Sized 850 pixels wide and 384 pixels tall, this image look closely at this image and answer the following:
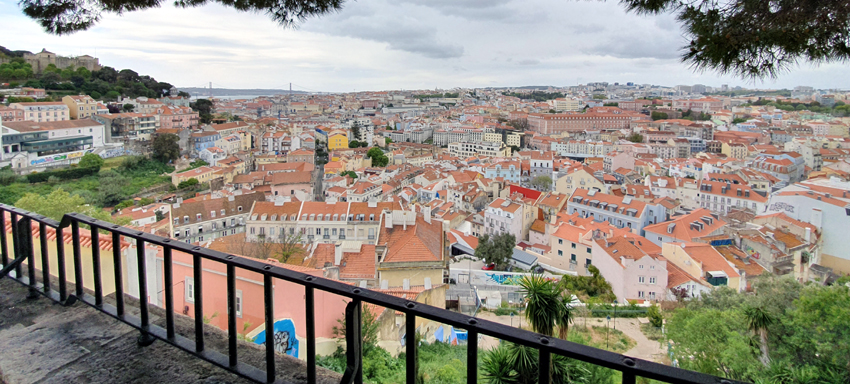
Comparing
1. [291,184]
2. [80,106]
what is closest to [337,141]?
[291,184]

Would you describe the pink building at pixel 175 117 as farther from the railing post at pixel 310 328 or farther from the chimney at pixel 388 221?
the railing post at pixel 310 328

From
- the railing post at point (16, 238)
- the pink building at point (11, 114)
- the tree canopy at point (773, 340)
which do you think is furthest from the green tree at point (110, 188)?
the tree canopy at point (773, 340)

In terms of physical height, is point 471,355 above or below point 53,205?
above

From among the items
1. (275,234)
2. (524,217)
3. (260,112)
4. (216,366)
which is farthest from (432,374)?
(260,112)

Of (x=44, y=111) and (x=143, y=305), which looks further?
(x=44, y=111)

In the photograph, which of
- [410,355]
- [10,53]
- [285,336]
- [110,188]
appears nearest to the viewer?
[410,355]

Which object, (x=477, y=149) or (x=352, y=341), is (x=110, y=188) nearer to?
(x=352, y=341)

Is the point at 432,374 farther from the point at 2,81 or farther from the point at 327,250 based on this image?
the point at 2,81
